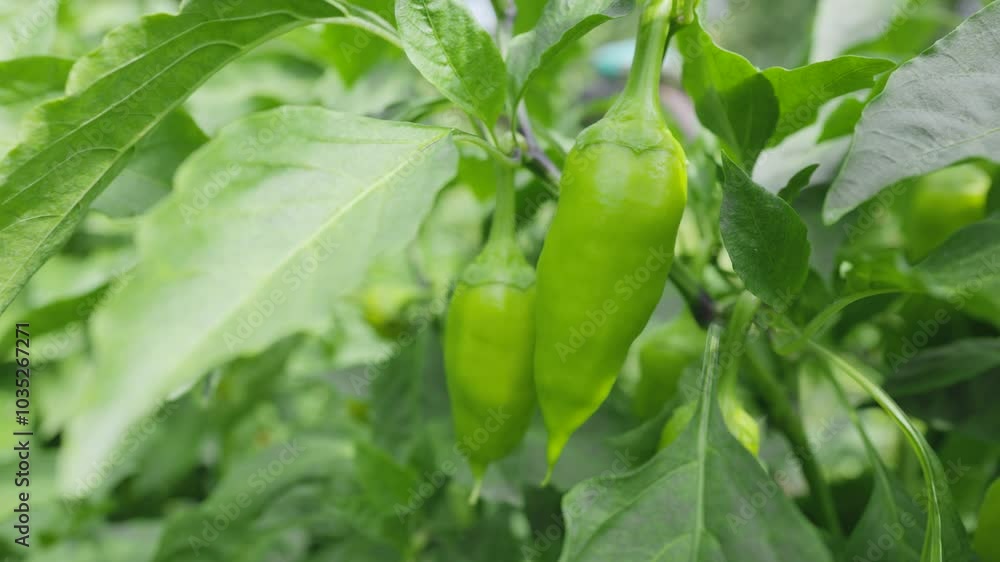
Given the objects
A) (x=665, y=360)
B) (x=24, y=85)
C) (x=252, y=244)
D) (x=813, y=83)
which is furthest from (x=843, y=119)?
(x=24, y=85)

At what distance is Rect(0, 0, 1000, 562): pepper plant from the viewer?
36 cm

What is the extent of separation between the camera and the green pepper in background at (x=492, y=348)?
495 mm

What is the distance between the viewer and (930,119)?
386 mm

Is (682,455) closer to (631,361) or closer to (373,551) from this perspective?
(373,551)

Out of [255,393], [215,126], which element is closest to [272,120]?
[215,126]

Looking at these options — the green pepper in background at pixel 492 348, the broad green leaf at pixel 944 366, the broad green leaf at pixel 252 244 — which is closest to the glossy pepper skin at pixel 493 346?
the green pepper in background at pixel 492 348

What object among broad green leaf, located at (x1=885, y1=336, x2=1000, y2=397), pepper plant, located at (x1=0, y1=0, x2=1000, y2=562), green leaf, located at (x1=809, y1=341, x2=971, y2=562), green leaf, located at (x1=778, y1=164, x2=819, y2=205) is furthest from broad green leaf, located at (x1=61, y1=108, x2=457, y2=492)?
broad green leaf, located at (x1=885, y1=336, x2=1000, y2=397)

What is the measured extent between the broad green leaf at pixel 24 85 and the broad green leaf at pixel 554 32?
32 cm

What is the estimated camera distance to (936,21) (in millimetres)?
927

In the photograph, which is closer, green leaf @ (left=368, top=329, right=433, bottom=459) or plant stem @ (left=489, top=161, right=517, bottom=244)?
plant stem @ (left=489, top=161, right=517, bottom=244)

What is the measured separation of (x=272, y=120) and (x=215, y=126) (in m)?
0.45

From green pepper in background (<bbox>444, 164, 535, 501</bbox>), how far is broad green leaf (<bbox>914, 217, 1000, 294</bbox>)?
0.74ft

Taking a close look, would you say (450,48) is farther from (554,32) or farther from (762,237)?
(762,237)

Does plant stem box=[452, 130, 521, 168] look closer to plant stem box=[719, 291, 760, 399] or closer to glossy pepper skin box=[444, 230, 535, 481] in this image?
glossy pepper skin box=[444, 230, 535, 481]
